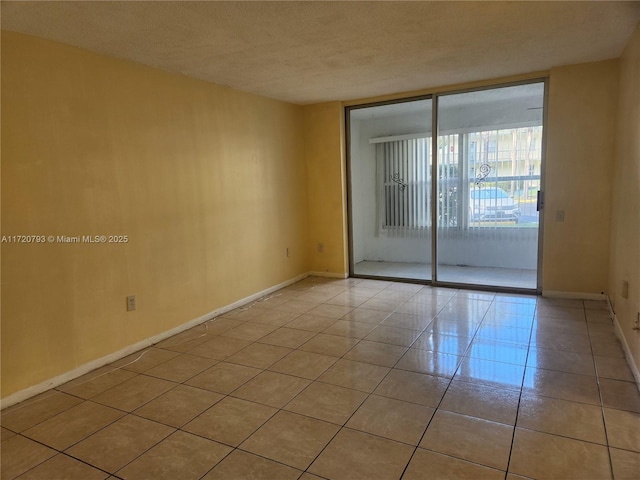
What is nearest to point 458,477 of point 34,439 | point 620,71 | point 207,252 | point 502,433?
point 502,433

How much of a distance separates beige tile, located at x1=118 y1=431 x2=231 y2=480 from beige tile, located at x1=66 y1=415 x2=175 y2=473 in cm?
6

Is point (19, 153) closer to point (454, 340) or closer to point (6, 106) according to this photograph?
point (6, 106)

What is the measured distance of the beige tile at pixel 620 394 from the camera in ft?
7.13

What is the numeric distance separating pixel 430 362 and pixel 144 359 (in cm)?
210

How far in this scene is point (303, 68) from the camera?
3557 millimetres

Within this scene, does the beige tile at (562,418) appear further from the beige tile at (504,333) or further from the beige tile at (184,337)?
the beige tile at (184,337)

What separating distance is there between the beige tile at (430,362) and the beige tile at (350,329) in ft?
1.67

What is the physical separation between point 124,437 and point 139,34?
7.89 ft

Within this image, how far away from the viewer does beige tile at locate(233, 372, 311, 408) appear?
94.2 inches

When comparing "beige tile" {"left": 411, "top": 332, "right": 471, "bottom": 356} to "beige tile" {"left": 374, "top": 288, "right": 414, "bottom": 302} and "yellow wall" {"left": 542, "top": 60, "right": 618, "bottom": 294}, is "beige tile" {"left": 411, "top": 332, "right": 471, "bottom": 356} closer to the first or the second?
"beige tile" {"left": 374, "top": 288, "right": 414, "bottom": 302}

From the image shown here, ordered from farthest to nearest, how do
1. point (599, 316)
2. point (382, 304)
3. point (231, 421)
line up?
point (382, 304) < point (599, 316) < point (231, 421)

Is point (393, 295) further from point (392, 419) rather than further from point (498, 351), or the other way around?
point (392, 419)

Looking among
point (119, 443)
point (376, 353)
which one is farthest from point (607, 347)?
point (119, 443)

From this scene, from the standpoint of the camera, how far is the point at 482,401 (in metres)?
2.28
